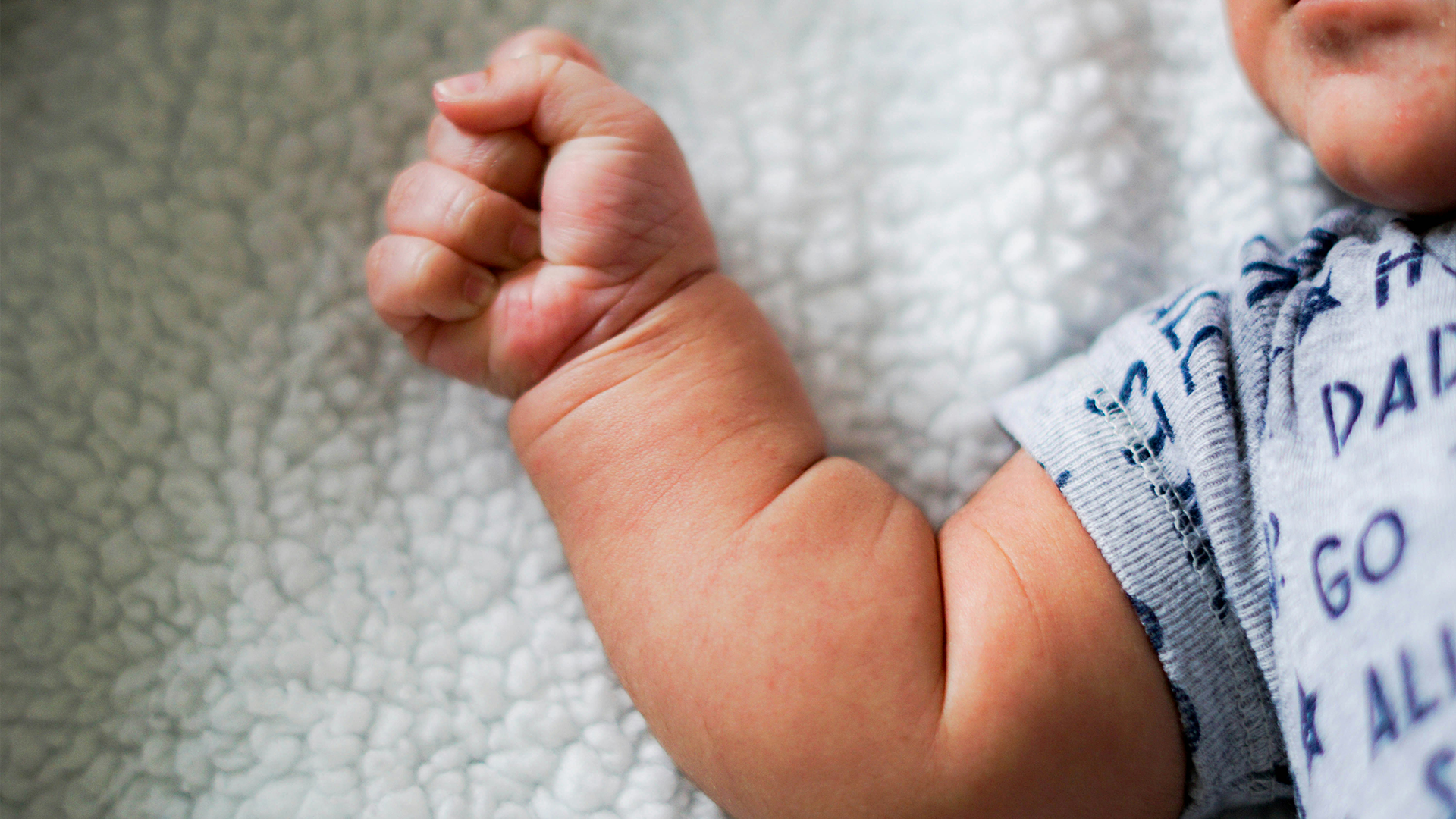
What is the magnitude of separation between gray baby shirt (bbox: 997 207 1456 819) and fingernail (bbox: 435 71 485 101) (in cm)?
38

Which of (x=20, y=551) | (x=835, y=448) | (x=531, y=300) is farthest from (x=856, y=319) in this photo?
(x=20, y=551)

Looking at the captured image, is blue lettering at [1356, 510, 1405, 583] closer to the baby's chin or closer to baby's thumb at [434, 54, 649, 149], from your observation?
the baby's chin

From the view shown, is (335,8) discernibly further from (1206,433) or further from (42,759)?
(1206,433)

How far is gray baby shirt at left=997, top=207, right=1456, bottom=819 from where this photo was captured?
0.43 metres

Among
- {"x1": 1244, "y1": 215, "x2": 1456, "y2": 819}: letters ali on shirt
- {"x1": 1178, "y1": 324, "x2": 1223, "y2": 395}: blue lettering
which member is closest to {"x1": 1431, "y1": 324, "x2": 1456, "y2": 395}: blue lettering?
{"x1": 1244, "y1": 215, "x2": 1456, "y2": 819}: letters ali on shirt

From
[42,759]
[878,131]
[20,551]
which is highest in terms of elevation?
[878,131]

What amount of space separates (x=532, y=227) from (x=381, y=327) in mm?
143

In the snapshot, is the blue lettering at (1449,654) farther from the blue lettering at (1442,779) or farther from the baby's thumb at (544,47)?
the baby's thumb at (544,47)

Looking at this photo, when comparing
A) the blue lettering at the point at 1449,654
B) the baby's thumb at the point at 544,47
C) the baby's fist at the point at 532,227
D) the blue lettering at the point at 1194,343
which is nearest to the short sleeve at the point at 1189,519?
the blue lettering at the point at 1194,343

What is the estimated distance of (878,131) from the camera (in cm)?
72

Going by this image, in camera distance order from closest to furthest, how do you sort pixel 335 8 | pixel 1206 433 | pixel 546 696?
1. pixel 1206 433
2. pixel 546 696
3. pixel 335 8

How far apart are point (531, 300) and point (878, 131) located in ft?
0.93

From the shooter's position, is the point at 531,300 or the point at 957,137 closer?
the point at 531,300

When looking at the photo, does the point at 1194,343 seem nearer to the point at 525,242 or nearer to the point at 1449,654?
the point at 1449,654
